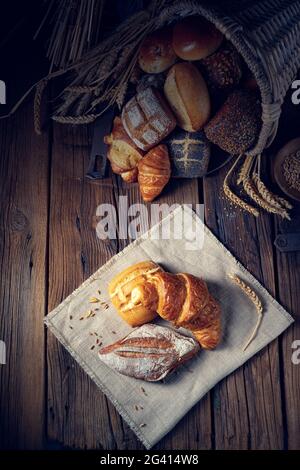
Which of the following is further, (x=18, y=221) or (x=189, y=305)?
(x=18, y=221)

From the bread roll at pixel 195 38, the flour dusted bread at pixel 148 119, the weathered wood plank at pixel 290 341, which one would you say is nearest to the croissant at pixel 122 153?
the flour dusted bread at pixel 148 119

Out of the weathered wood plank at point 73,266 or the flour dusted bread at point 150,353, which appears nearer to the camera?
the flour dusted bread at point 150,353

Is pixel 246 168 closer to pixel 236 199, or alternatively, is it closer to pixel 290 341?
pixel 236 199

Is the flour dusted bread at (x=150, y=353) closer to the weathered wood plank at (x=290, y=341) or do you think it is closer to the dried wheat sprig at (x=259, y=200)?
the weathered wood plank at (x=290, y=341)

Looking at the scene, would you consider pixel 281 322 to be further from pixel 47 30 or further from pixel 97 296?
pixel 47 30

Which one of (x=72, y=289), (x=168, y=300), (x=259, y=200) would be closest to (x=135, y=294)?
(x=168, y=300)

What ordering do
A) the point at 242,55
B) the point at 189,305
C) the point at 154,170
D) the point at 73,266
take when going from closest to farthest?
1. the point at 242,55
2. the point at 189,305
3. the point at 154,170
4. the point at 73,266
